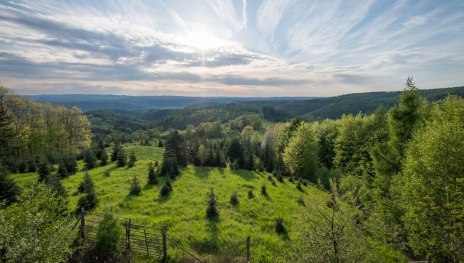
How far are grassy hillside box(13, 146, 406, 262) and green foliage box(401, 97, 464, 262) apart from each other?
7.38m

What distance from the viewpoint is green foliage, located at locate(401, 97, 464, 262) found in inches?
643

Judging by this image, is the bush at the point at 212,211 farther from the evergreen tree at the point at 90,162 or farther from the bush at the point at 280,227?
the evergreen tree at the point at 90,162

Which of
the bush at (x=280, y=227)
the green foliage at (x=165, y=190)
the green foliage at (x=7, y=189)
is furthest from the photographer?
the green foliage at (x=165, y=190)

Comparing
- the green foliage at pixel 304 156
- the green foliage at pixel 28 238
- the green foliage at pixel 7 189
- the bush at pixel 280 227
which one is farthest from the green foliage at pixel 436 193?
the green foliage at pixel 304 156

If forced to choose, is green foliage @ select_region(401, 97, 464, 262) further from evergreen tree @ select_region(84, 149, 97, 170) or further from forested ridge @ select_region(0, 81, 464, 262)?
evergreen tree @ select_region(84, 149, 97, 170)

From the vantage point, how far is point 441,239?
1616cm

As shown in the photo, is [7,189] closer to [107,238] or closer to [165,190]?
[107,238]

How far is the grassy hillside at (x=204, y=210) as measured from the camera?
18.3 m

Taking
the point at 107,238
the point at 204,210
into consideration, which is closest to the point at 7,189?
the point at 107,238

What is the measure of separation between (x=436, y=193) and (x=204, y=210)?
1858cm

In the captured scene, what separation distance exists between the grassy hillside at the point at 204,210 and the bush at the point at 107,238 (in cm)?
95

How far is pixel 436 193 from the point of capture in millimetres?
17578

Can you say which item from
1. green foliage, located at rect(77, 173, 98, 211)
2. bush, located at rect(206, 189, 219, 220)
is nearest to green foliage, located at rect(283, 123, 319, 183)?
bush, located at rect(206, 189, 219, 220)

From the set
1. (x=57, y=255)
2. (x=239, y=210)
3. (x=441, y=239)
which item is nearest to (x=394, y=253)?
(x=441, y=239)
